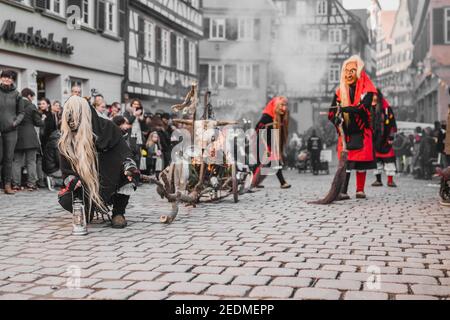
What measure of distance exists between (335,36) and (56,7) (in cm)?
3452

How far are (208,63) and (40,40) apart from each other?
1082 inches

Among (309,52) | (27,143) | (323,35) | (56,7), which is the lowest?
(27,143)

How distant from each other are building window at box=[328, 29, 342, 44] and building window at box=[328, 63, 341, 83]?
198 cm

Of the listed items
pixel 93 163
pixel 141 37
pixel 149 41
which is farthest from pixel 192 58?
pixel 93 163

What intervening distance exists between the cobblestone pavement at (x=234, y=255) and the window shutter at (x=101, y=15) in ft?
41.8

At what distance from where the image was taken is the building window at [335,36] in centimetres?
4951

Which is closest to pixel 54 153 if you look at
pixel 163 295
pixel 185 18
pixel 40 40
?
pixel 40 40

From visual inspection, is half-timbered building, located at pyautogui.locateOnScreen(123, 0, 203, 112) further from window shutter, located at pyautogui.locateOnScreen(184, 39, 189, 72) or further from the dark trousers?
the dark trousers

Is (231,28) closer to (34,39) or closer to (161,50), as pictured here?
(161,50)

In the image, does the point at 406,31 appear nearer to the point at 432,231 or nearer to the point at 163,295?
the point at 432,231

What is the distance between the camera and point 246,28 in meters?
43.8

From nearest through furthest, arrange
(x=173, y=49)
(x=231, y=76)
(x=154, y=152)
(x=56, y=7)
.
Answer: (x=154, y=152)
(x=56, y=7)
(x=173, y=49)
(x=231, y=76)

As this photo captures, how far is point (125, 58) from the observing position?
75.0 ft

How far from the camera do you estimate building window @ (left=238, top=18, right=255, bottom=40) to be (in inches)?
1717
